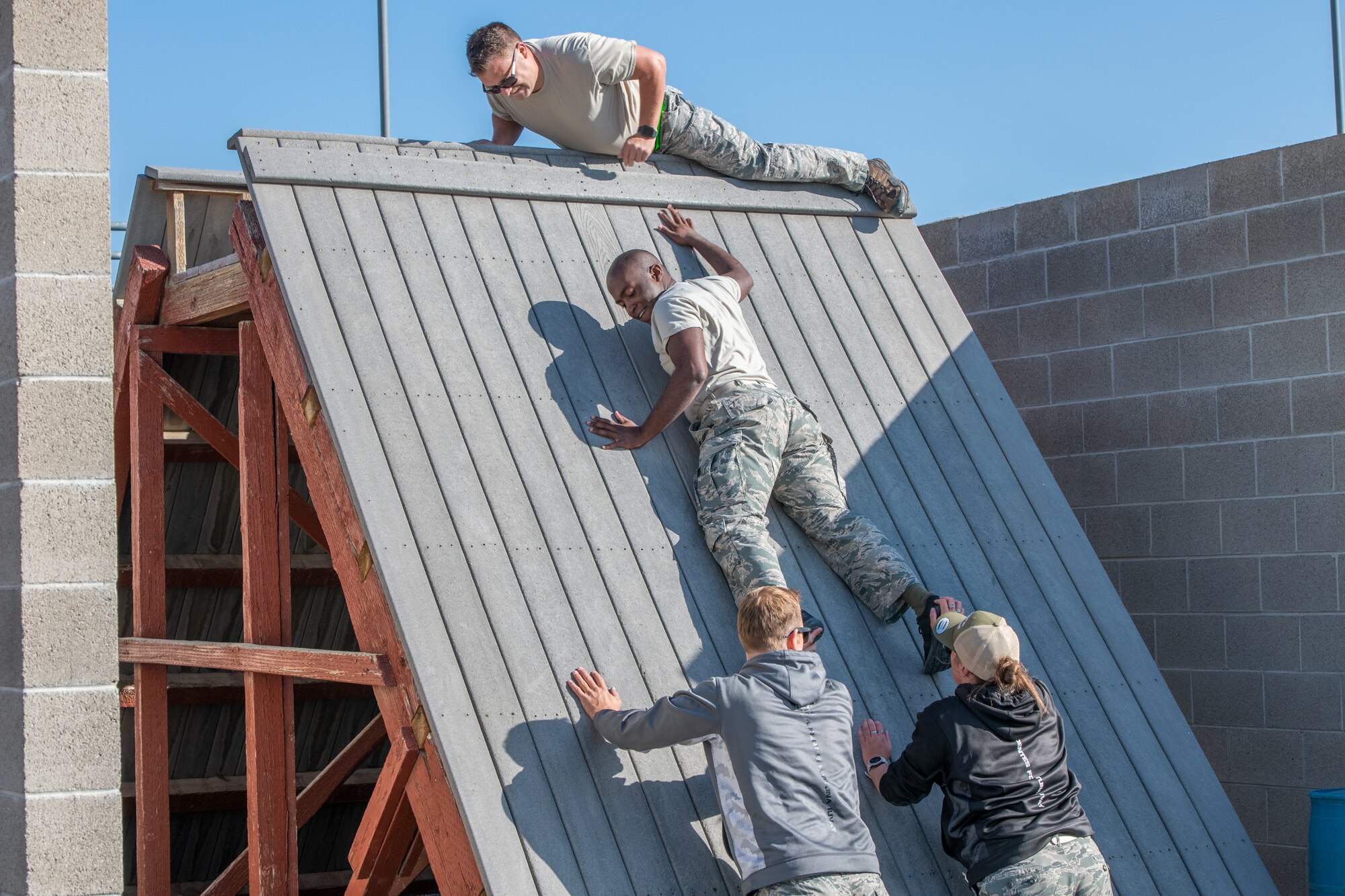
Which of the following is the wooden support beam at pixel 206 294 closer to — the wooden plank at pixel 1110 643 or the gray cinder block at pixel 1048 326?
the wooden plank at pixel 1110 643

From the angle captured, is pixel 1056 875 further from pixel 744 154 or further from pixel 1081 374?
pixel 1081 374

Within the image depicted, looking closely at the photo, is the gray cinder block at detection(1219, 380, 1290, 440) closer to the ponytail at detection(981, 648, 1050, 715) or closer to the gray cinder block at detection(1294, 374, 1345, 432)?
the gray cinder block at detection(1294, 374, 1345, 432)

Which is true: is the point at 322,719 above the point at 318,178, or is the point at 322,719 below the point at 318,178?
below

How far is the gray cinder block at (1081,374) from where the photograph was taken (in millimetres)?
7293

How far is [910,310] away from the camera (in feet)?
20.8

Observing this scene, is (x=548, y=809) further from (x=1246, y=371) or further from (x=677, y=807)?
(x=1246, y=371)

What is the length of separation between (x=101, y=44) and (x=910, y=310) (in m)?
3.48

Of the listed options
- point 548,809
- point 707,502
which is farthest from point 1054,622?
point 548,809

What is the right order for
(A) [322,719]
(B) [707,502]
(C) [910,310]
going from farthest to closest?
(A) [322,719] → (C) [910,310] → (B) [707,502]

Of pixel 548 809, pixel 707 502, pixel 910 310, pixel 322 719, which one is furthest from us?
pixel 322 719

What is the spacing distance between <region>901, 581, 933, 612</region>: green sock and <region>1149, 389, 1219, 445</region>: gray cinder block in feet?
8.30

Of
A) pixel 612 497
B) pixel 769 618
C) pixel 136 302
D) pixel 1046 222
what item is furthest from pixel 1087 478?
pixel 136 302

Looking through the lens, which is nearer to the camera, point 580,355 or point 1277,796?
point 580,355

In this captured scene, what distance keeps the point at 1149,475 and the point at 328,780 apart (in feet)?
13.7
